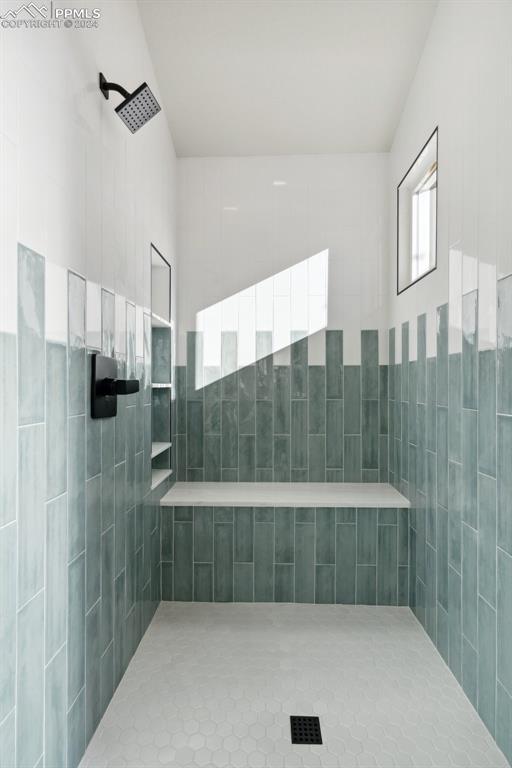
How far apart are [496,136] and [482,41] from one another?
1.30 feet

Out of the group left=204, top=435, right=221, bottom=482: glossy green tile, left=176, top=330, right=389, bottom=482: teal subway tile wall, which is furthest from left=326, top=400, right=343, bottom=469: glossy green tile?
left=204, top=435, right=221, bottom=482: glossy green tile

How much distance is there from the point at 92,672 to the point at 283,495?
1.50m

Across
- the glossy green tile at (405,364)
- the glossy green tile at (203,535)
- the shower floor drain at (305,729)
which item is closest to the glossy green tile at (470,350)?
the glossy green tile at (405,364)

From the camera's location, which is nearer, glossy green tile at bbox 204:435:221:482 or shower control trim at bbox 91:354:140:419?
shower control trim at bbox 91:354:140:419

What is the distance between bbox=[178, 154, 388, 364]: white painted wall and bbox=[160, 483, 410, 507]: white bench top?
82 cm

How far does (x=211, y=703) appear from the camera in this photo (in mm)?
1956

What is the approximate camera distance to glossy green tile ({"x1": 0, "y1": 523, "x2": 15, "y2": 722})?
3.65 ft

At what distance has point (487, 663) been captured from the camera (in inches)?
68.5

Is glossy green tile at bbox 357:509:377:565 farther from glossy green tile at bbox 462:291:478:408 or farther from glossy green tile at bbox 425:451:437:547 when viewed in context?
glossy green tile at bbox 462:291:478:408

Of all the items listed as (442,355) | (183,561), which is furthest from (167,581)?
(442,355)

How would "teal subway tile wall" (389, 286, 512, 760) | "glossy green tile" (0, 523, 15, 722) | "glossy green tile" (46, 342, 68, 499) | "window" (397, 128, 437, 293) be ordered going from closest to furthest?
"glossy green tile" (0, 523, 15, 722)
"glossy green tile" (46, 342, 68, 499)
"teal subway tile wall" (389, 286, 512, 760)
"window" (397, 128, 437, 293)

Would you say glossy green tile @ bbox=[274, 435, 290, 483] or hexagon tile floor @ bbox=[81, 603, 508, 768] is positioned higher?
glossy green tile @ bbox=[274, 435, 290, 483]

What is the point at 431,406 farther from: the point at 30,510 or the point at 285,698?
the point at 30,510

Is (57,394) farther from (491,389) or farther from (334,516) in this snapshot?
(334,516)
